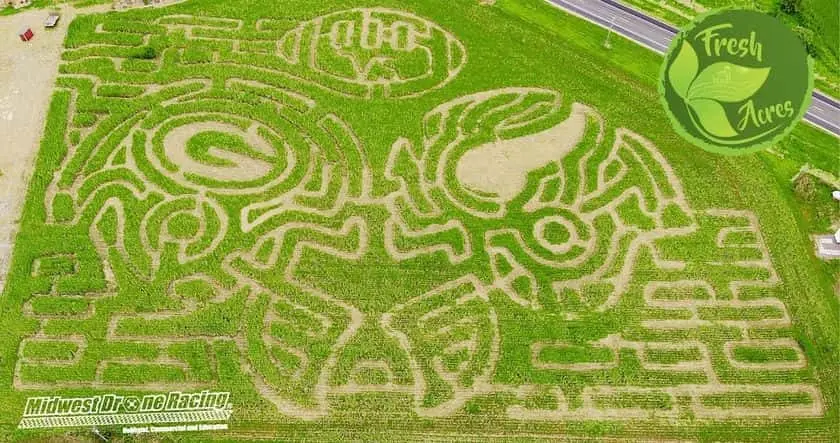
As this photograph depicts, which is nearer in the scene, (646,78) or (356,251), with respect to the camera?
(356,251)

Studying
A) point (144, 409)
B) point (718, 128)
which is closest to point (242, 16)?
point (144, 409)

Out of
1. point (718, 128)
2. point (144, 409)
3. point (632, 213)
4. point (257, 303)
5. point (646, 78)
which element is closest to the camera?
point (144, 409)

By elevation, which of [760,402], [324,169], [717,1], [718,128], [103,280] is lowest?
[103,280]

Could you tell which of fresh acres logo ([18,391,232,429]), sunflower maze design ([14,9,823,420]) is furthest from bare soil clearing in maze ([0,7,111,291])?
fresh acres logo ([18,391,232,429])

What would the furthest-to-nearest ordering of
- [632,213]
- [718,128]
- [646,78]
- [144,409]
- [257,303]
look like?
[646,78]
[718,128]
[632,213]
[257,303]
[144,409]

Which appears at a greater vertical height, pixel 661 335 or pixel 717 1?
pixel 717 1

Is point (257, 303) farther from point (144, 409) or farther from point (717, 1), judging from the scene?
point (717, 1)
